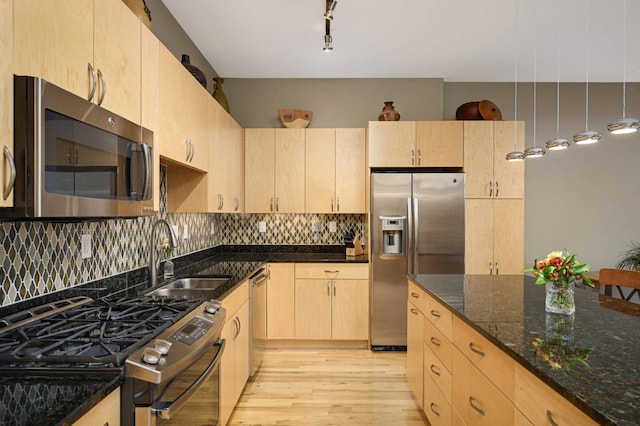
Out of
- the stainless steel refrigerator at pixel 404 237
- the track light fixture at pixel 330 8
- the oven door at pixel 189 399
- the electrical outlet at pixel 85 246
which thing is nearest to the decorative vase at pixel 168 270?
the electrical outlet at pixel 85 246

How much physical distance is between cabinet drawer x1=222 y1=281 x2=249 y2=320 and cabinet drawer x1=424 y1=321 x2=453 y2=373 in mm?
1223

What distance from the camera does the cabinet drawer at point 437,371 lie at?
1910mm

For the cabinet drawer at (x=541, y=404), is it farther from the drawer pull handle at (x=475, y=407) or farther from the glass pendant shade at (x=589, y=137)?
the glass pendant shade at (x=589, y=137)

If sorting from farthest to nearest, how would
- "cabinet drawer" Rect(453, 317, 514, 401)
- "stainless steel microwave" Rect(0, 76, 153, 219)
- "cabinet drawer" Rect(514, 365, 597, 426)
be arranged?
"cabinet drawer" Rect(453, 317, 514, 401) < "stainless steel microwave" Rect(0, 76, 153, 219) < "cabinet drawer" Rect(514, 365, 597, 426)

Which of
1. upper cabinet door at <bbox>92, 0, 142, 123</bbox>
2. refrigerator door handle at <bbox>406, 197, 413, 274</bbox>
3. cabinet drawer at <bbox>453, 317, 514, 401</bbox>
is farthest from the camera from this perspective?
refrigerator door handle at <bbox>406, 197, 413, 274</bbox>

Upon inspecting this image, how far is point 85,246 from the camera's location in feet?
6.33

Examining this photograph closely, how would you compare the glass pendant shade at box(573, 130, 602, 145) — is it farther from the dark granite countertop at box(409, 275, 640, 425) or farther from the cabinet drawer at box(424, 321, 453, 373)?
the cabinet drawer at box(424, 321, 453, 373)

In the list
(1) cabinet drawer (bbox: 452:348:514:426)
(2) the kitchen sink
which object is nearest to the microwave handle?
(2) the kitchen sink

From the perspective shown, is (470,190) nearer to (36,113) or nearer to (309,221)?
(309,221)

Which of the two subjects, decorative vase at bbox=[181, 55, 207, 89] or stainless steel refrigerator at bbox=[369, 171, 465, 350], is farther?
stainless steel refrigerator at bbox=[369, 171, 465, 350]

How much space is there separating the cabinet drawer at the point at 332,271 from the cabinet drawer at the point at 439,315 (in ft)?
4.82

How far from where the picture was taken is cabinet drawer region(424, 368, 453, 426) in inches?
75.4

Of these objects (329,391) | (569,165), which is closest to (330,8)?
(329,391)

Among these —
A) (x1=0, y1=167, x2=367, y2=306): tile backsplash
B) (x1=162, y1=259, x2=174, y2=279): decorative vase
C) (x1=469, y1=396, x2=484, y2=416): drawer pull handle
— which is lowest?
(x1=469, y1=396, x2=484, y2=416): drawer pull handle
